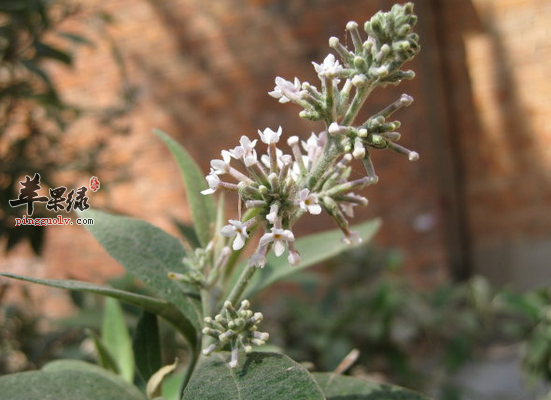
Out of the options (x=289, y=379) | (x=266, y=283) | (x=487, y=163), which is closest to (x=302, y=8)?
(x=487, y=163)

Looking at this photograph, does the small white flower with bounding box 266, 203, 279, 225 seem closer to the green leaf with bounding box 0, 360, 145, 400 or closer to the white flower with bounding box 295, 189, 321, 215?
the white flower with bounding box 295, 189, 321, 215

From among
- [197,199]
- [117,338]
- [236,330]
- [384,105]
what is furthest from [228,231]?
[384,105]

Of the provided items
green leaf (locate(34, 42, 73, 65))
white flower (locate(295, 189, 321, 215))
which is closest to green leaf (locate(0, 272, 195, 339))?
white flower (locate(295, 189, 321, 215))

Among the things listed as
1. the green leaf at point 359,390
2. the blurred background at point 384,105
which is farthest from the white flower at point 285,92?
the blurred background at point 384,105

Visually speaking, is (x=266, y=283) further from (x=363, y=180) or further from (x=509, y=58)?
(x=509, y=58)

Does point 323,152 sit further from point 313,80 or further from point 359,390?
point 313,80

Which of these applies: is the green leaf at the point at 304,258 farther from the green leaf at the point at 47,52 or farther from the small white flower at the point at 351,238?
the green leaf at the point at 47,52
